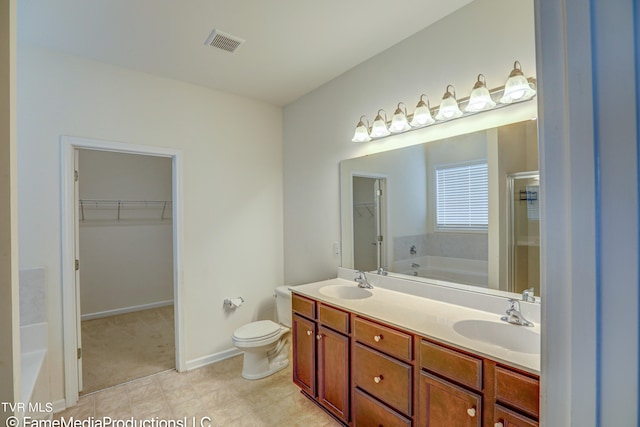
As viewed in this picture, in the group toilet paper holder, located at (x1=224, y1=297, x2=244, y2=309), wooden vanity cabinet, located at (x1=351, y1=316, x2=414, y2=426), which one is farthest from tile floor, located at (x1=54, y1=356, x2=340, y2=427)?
toilet paper holder, located at (x1=224, y1=297, x2=244, y2=309)

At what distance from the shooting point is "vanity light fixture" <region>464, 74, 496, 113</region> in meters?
1.69

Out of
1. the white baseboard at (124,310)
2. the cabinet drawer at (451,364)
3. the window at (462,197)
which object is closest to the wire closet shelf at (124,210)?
the white baseboard at (124,310)

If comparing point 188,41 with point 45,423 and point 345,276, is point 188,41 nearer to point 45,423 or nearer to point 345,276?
point 345,276

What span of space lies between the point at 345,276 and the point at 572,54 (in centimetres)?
240

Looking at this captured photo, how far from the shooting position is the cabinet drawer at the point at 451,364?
1262mm

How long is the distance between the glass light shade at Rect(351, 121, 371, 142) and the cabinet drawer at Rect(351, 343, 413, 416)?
154cm

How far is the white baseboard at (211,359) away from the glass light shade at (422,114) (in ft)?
9.09

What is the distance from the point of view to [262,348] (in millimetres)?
2533

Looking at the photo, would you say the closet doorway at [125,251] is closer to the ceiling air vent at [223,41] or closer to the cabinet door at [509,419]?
the ceiling air vent at [223,41]

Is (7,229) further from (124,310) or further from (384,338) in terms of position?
(124,310)

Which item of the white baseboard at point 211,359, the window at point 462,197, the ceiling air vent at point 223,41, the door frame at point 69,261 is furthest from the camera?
the white baseboard at point 211,359

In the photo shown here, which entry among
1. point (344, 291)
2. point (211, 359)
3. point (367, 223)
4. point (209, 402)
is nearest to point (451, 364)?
point (344, 291)

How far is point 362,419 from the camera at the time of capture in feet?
5.83

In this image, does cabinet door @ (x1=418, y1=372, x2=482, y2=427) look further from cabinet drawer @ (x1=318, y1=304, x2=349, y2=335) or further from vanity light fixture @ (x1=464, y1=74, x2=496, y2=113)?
vanity light fixture @ (x1=464, y1=74, x2=496, y2=113)
